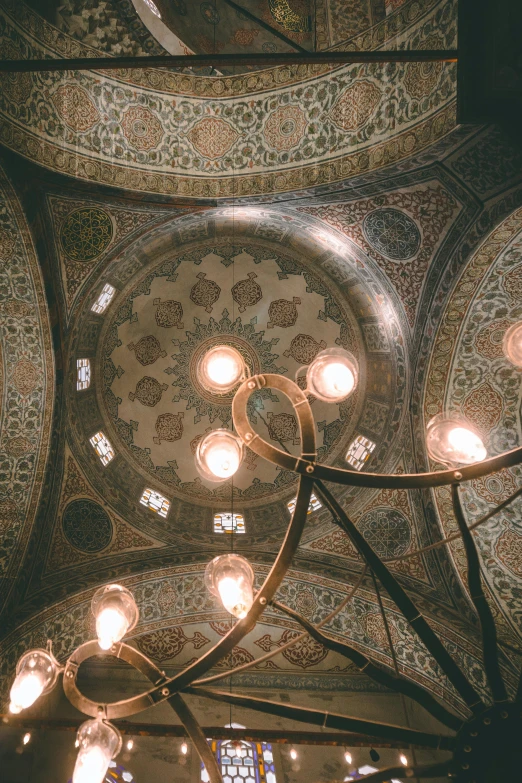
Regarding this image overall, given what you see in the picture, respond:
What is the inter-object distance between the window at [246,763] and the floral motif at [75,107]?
767 cm

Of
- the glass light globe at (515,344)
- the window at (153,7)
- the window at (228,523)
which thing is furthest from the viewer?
the window at (228,523)

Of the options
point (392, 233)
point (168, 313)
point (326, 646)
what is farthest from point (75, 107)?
point (326, 646)

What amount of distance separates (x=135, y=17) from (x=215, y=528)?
22.2 feet

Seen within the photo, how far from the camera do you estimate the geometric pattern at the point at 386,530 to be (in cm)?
710

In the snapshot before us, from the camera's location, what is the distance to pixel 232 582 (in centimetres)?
314

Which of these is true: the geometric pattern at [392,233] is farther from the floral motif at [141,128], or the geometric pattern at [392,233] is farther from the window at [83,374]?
the window at [83,374]

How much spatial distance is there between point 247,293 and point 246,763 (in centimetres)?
681

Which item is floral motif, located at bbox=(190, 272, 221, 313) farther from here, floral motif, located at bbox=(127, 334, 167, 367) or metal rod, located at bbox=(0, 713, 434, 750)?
metal rod, located at bbox=(0, 713, 434, 750)

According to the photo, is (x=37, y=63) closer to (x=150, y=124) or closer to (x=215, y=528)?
(x=150, y=124)

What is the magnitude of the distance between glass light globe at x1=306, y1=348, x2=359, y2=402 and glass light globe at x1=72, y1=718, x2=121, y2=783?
2130mm

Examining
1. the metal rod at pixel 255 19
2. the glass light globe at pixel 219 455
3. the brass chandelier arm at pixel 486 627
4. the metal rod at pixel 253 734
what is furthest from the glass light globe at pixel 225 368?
the metal rod at pixel 255 19

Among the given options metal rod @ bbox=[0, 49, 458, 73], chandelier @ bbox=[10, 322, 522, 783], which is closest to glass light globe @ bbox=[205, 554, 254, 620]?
chandelier @ bbox=[10, 322, 522, 783]

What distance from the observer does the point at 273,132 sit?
600 cm

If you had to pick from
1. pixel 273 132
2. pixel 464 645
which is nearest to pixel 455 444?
pixel 464 645
